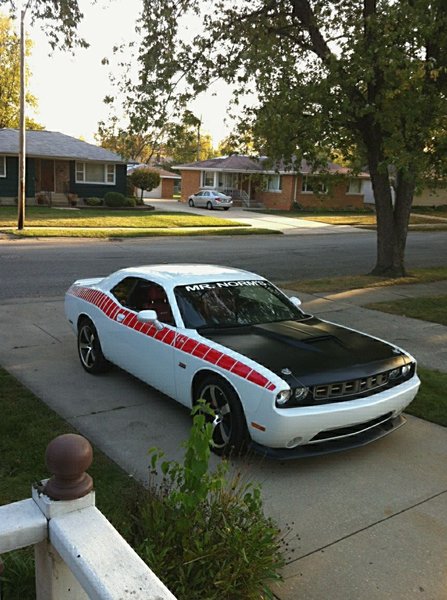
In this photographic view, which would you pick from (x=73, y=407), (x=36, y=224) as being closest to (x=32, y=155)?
(x=36, y=224)

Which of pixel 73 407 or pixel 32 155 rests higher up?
pixel 32 155

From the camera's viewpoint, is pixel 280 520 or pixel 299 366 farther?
pixel 299 366

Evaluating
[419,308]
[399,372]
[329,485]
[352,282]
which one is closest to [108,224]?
[352,282]

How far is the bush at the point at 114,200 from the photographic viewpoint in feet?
121

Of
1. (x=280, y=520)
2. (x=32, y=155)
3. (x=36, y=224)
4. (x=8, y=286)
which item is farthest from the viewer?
(x=32, y=155)

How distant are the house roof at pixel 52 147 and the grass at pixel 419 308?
26642 millimetres

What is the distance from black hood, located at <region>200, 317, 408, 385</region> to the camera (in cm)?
458

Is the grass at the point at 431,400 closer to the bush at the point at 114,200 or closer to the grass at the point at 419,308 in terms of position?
the grass at the point at 419,308

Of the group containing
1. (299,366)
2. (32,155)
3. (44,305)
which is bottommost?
(44,305)

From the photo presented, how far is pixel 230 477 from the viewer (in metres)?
4.33

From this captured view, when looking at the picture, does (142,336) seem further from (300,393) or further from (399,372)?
(399,372)

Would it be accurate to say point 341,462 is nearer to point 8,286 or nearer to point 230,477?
point 230,477

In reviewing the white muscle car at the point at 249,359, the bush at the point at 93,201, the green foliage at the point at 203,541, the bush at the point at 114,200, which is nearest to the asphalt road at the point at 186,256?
the white muscle car at the point at 249,359

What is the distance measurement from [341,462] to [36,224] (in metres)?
23.7
